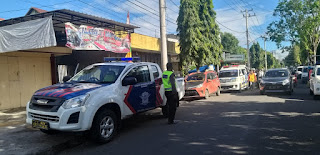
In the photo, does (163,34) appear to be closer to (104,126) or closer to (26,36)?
(26,36)

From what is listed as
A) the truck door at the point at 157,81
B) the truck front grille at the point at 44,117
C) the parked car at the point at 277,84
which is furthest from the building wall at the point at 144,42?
the truck front grille at the point at 44,117

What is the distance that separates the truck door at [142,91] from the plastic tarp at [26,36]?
3.69m

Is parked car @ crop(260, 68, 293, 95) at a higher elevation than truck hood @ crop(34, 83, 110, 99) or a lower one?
lower

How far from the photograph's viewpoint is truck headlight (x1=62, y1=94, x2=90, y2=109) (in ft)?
15.4

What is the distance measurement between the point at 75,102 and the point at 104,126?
2.95ft

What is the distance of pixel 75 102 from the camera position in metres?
4.76

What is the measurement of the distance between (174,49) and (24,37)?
16.0 meters

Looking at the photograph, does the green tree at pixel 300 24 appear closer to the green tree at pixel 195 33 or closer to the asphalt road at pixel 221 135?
the green tree at pixel 195 33

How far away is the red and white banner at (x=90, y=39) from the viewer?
32.3 feet

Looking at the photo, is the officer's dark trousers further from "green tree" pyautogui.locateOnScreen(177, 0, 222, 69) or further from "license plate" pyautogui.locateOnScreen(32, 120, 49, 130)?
"green tree" pyautogui.locateOnScreen(177, 0, 222, 69)

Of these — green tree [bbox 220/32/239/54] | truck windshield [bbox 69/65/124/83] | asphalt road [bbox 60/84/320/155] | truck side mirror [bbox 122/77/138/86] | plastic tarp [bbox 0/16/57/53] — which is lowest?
asphalt road [bbox 60/84/320/155]

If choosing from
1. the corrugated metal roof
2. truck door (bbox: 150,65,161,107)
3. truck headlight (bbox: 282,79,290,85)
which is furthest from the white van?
A: truck door (bbox: 150,65,161,107)

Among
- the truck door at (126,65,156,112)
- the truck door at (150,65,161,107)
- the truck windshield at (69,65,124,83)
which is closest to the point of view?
the truck windshield at (69,65,124,83)

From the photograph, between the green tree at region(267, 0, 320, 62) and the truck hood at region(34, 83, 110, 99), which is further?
the green tree at region(267, 0, 320, 62)
